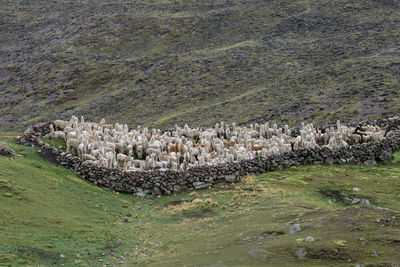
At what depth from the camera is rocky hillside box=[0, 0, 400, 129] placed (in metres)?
50.9

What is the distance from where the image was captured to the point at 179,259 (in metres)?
13.1

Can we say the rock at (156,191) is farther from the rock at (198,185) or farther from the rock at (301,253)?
the rock at (301,253)

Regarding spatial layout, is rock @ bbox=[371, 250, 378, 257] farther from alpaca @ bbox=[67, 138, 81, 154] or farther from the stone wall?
alpaca @ bbox=[67, 138, 81, 154]

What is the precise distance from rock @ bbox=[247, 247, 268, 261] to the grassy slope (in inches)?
6.2

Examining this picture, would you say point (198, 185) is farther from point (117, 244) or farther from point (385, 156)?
point (385, 156)

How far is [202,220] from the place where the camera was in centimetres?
1694

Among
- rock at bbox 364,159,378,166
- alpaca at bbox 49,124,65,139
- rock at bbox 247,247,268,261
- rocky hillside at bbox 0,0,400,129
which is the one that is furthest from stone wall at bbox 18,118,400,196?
rocky hillside at bbox 0,0,400,129

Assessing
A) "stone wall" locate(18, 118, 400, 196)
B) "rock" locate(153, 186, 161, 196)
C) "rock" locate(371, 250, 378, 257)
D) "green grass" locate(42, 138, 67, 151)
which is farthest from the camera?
"green grass" locate(42, 138, 67, 151)

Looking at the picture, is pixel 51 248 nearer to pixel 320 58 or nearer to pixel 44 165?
pixel 44 165

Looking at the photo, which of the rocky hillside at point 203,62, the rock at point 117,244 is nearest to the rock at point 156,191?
the rock at point 117,244

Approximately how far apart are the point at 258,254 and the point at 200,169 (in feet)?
29.9

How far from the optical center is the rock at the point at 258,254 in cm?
1192

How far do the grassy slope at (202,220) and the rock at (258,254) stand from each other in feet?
0.52

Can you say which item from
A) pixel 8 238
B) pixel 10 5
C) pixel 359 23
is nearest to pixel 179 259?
pixel 8 238
